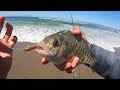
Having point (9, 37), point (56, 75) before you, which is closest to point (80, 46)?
point (9, 37)

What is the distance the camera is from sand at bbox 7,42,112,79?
6863mm

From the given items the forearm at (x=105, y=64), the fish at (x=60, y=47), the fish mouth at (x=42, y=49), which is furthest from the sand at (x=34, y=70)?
the fish mouth at (x=42, y=49)

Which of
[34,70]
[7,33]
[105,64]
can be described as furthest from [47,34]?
[7,33]

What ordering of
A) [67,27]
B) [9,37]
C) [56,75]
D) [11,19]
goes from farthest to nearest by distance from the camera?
[11,19] → [67,27] → [56,75] → [9,37]

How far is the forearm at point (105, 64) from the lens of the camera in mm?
3023

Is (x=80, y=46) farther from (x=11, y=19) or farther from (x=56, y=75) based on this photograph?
(x=11, y=19)

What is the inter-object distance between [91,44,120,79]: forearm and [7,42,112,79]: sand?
3401 mm

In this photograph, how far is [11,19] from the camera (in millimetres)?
14289

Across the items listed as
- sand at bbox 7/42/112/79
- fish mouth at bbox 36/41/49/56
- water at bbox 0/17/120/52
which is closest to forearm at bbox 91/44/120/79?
fish mouth at bbox 36/41/49/56

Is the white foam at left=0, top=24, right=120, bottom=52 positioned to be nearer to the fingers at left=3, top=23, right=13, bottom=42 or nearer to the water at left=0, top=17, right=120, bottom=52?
the water at left=0, top=17, right=120, bottom=52

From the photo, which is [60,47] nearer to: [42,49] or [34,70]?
[42,49]

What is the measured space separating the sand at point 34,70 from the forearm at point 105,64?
3.40 m
